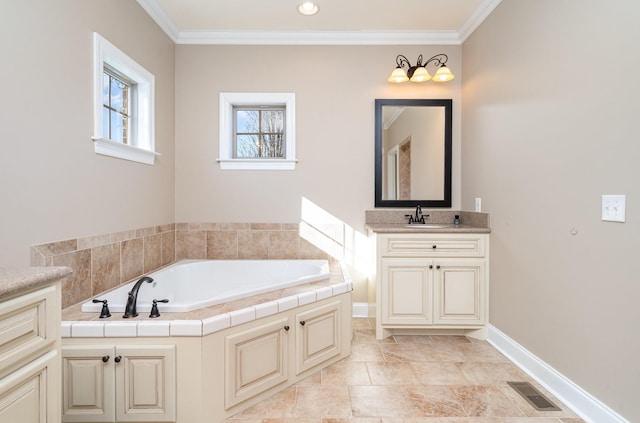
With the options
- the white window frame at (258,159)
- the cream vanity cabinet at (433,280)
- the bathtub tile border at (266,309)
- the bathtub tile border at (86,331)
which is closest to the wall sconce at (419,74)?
the white window frame at (258,159)

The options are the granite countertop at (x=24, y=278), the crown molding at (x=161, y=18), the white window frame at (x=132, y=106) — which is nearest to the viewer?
the granite countertop at (x=24, y=278)

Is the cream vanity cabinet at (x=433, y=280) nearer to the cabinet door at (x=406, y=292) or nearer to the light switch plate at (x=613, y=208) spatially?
the cabinet door at (x=406, y=292)

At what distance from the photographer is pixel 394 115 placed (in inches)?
127

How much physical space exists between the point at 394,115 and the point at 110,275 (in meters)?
2.68

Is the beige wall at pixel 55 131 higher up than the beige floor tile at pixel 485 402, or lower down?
higher up

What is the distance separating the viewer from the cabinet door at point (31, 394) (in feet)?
3.10

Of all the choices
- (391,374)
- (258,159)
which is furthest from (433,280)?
(258,159)

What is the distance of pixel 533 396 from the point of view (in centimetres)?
195

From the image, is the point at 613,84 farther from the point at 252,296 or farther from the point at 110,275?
the point at 110,275

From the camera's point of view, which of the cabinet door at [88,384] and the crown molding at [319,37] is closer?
the cabinet door at [88,384]

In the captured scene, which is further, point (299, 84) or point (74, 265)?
point (299, 84)

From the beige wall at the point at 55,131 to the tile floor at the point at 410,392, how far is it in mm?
1411

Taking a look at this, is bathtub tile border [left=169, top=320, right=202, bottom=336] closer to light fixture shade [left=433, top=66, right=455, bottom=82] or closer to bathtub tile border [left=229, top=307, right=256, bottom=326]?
bathtub tile border [left=229, top=307, right=256, bottom=326]

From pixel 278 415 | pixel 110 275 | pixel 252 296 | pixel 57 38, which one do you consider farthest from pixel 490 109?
pixel 110 275
